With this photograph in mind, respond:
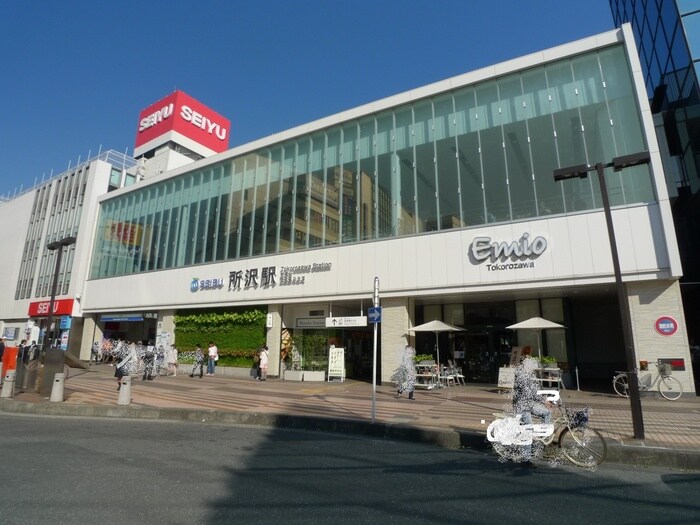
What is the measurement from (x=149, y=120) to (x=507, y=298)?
141 ft

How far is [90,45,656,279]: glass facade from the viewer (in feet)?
53.3

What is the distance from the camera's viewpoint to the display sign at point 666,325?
44.5 ft

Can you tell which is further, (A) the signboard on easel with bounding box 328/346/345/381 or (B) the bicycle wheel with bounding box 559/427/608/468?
(A) the signboard on easel with bounding box 328/346/345/381

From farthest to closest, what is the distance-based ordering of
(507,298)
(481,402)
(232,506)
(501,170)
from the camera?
(507,298) < (501,170) < (481,402) < (232,506)

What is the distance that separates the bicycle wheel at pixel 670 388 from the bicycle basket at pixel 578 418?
948cm

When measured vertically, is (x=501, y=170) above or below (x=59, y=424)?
above

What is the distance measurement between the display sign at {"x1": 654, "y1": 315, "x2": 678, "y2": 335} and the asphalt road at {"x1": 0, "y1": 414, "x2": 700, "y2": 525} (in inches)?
360

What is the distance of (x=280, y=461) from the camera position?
258 inches

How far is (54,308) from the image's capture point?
32.2 meters

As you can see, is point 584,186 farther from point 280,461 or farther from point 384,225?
point 280,461

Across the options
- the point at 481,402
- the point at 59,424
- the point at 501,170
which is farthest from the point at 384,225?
the point at 59,424

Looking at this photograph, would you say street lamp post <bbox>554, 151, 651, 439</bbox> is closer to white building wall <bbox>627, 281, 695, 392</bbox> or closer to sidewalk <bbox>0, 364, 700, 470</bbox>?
sidewalk <bbox>0, 364, 700, 470</bbox>

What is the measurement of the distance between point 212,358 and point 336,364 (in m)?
7.07

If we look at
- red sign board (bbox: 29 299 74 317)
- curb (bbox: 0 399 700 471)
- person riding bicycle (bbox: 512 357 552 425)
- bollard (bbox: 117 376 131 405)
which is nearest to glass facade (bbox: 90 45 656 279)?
curb (bbox: 0 399 700 471)
